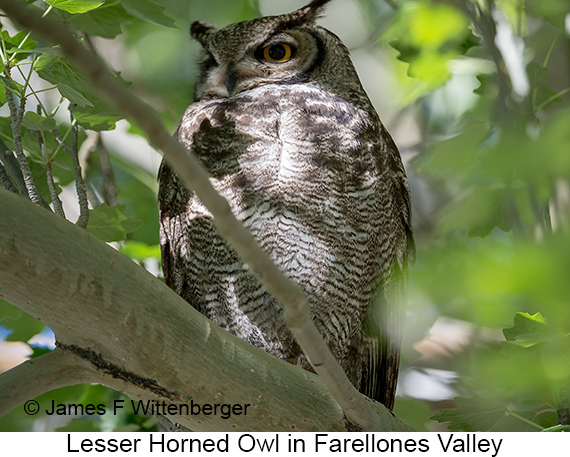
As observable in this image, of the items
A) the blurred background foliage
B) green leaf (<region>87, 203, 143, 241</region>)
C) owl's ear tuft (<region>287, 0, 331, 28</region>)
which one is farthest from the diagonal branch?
owl's ear tuft (<region>287, 0, 331, 28</region>)

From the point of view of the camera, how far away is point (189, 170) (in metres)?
0.58

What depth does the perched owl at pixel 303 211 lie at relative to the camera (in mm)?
1406

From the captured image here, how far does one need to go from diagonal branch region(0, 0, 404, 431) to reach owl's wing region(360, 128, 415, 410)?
790mm

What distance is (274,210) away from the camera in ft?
4.58

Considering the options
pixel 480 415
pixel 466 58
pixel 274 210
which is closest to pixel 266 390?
pixel 480 415

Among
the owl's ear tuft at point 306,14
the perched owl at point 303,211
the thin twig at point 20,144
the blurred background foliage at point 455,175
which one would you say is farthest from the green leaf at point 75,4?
the owl's ear tuft at point 306,14

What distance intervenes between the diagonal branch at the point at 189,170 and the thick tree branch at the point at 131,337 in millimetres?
199

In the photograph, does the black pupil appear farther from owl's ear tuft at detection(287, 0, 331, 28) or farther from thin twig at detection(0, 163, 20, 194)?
thin twig at detection(0, 163, 20, 194)

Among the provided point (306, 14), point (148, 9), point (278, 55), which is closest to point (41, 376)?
point (148, 9)

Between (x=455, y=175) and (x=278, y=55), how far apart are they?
1.07 metres

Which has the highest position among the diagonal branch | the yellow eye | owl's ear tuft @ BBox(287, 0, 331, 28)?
owl's ear tuft @ BBox(287, 0, 331, 28)

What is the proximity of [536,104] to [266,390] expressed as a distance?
696 millimetres

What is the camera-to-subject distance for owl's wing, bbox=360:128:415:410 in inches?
62.1

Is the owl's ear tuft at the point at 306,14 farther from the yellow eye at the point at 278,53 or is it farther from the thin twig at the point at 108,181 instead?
the thin twig at the point at 108,181
